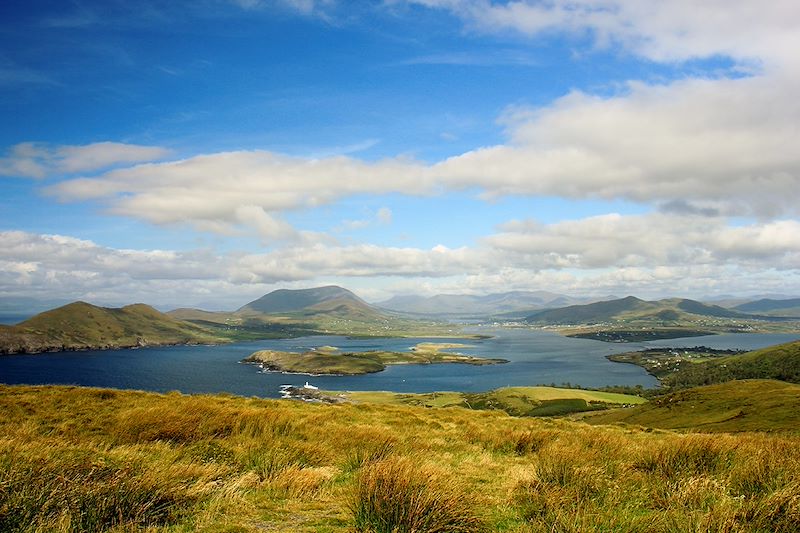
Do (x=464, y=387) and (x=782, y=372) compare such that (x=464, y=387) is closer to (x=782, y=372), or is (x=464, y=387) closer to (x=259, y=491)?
(x=782, y=372)

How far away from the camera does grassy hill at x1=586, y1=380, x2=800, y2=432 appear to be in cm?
5725

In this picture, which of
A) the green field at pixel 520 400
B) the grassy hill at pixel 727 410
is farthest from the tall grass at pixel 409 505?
the green field at pixel 520 400

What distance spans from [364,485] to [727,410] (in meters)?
94.8

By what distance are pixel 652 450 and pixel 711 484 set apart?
3.41 m

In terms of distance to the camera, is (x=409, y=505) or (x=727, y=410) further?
(x=727, y=410)

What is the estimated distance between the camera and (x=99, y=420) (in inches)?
696

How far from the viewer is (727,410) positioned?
78938mm

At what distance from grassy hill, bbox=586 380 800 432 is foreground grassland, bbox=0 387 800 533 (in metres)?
49.0

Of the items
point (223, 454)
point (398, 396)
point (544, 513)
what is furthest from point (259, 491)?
point (398, 396)

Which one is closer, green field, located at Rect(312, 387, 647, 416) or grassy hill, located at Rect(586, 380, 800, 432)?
grassy hill, located at Rect(586, 380, 800, 432)

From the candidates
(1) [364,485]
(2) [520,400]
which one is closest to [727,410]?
(2) [520,400]

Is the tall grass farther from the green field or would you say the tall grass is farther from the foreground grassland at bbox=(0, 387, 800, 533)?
the green field

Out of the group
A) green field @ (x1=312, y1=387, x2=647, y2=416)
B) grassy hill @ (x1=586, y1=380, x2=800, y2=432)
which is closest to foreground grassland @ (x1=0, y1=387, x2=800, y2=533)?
grassy hill @ (x1=586, y1=380, x2=800, y2=432)

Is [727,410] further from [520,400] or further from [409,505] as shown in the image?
[409,505]
